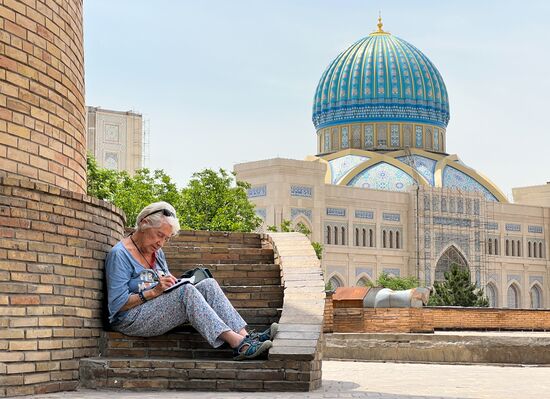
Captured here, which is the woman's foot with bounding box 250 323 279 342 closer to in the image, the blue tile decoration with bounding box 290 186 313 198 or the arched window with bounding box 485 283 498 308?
the blue tile decoration with bounding box 290 186 313 198

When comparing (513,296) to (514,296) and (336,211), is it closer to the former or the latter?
(514,296)

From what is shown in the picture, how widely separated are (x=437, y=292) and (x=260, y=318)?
101 ft

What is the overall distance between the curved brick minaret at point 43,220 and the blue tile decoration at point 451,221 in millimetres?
46417

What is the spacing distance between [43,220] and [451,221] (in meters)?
48.0

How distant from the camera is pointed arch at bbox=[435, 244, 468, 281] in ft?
172

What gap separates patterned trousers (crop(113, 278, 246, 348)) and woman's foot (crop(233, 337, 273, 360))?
119mm

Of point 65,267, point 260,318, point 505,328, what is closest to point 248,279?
point 260,318

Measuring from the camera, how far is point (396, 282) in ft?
152

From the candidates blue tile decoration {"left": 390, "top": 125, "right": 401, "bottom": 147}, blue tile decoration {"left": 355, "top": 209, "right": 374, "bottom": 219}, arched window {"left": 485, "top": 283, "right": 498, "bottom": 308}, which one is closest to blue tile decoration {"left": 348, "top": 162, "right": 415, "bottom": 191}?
blue tile decoration {"left": 355, "top": 209, "right": 374, "bottom": 219}

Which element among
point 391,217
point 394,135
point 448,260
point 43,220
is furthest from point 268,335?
point 394,135

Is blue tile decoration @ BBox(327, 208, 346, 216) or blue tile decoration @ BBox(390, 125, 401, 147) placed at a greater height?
blue tile decoration @ BBox(390, 125, 401, 147)

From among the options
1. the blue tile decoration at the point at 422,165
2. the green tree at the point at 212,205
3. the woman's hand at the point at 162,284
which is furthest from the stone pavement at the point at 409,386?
the blue tile decoration at the point at 422,165

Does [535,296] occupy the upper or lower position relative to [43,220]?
lower

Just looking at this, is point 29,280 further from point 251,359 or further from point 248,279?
point 248,279
